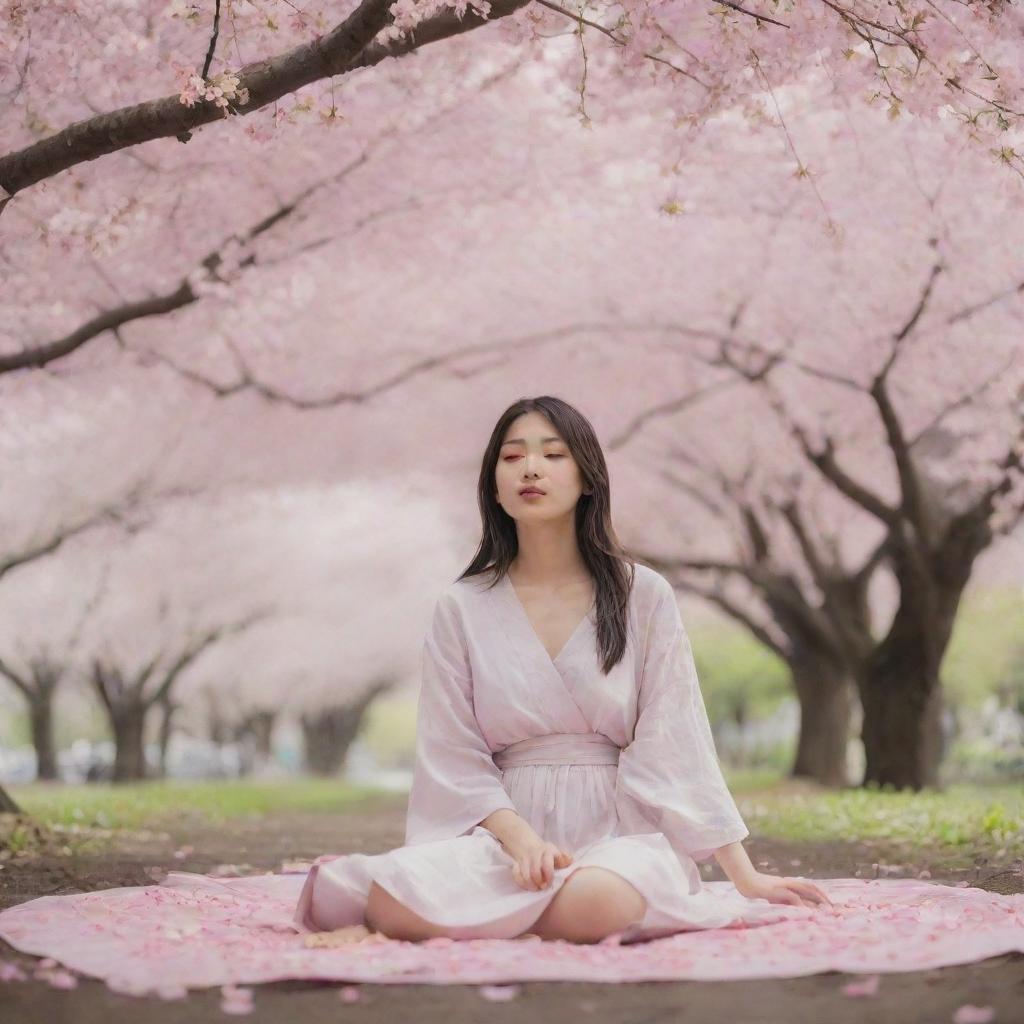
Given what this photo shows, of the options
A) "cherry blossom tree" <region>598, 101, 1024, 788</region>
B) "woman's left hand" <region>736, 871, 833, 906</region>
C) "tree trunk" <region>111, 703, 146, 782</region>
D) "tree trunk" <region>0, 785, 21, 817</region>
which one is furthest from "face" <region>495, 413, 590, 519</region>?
"tree trunk" <region>111, 703, 146, 782</region>

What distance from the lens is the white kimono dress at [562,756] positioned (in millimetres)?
Result: 3770

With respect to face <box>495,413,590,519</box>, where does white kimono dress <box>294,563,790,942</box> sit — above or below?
below

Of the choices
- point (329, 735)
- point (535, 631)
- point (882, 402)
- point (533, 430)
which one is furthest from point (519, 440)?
point (329, 735)

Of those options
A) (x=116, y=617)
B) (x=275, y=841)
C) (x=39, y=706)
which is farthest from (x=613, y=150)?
(x=39, y=706)

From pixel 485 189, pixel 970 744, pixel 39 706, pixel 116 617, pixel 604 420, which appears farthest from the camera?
pixel 970 744

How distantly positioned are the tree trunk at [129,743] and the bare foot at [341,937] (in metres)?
22.7

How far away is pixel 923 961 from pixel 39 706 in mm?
25842

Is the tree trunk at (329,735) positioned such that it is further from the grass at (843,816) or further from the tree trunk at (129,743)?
the grass at (843,816)

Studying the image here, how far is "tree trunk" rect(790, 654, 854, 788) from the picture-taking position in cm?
1759

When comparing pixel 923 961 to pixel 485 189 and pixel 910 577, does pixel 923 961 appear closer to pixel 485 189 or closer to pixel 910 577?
pixel 485 189

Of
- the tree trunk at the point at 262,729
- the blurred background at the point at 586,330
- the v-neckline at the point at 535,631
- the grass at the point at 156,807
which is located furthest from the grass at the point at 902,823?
the tree trunk at the point at 262,729

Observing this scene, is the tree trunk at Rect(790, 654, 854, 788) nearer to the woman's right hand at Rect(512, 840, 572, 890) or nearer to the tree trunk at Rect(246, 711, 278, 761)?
the woman's right hand at Rect(512, 840, 572, 890)

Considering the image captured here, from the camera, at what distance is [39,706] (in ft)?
87.5

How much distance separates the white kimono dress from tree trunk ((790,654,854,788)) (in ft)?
45.8
